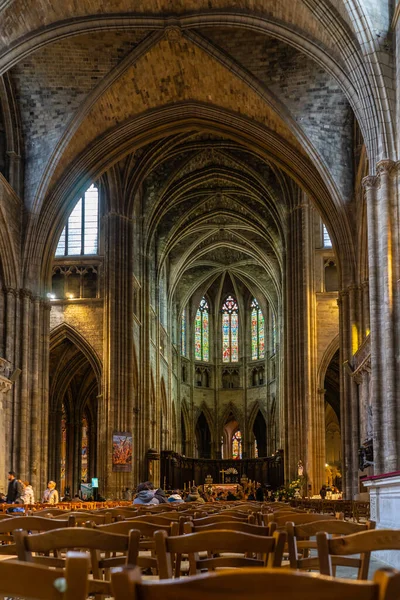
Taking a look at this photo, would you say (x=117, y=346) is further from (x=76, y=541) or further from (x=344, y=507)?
(x=76, y=541)

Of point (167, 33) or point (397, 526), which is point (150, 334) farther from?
point (397, 526)

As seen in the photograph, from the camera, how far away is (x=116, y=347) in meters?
36.9

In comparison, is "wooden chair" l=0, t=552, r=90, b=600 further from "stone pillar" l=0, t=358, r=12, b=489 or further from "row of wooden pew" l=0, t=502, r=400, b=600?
"stone pillar" l=0, t=358, r=12, b=489

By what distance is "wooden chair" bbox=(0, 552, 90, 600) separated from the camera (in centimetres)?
233

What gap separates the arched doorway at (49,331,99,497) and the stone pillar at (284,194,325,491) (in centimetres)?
988

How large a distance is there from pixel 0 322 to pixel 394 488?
18.8 m

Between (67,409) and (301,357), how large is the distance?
701 inches

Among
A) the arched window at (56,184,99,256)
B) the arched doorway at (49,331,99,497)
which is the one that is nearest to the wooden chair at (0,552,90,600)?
the arched window at (56,184,99,256)

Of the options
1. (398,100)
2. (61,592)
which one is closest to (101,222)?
(398,100)

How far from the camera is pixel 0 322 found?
27.1m

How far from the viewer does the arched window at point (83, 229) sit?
38250mm

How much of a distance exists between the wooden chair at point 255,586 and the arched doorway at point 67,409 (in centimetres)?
3775

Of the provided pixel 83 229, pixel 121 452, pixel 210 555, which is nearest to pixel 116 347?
pixel 121 452

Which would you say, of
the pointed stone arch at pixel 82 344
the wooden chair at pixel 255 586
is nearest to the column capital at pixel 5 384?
the pointed stone arch at pixel 82 344
